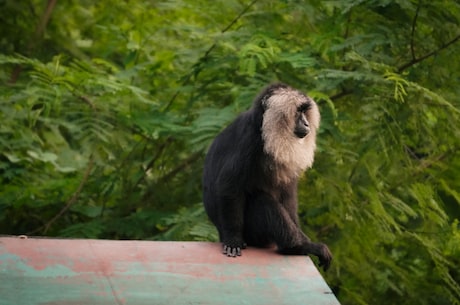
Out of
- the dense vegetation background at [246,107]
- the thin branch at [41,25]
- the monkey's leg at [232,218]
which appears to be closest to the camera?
the monkey's leg at [232,218]

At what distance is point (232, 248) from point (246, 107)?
79.5 inches

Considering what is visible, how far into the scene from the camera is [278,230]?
18.6ft

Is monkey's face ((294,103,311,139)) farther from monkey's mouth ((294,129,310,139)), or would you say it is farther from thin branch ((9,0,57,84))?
thin branch ((9,0,57,84))

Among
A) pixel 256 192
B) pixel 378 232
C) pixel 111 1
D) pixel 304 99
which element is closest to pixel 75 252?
pixel 256 192

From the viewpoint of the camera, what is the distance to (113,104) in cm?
758

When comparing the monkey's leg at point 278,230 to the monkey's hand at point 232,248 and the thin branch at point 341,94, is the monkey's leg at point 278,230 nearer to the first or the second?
the monkey's hand at point 232,248

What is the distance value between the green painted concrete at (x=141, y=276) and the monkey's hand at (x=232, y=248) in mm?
89

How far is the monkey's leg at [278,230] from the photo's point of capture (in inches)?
221

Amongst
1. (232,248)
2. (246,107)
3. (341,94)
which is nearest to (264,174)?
(232,248)

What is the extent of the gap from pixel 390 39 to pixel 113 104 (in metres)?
2.63

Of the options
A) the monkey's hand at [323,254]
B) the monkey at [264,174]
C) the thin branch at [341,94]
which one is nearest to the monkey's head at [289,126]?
the monkey at [264,174]

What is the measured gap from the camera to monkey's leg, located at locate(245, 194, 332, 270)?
221 inches

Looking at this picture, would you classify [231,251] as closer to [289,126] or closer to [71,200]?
[289,126]

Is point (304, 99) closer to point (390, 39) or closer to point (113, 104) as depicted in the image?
point (390, 39)
